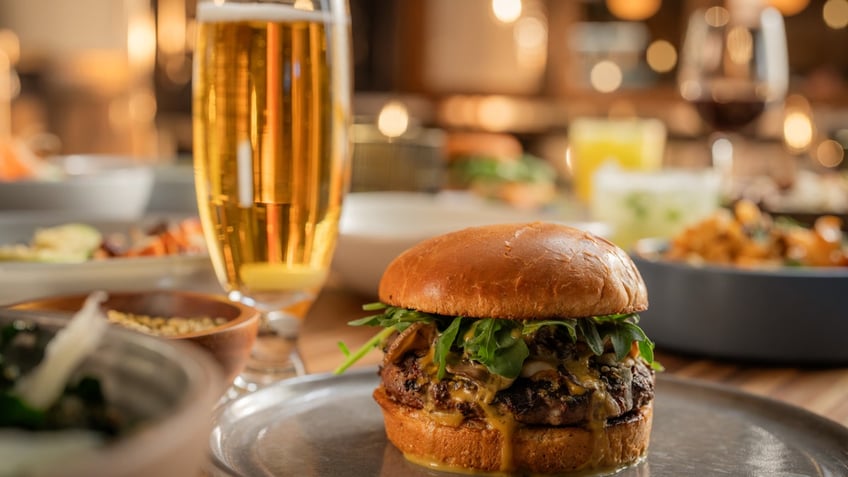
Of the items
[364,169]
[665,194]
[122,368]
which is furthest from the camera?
[364,169]

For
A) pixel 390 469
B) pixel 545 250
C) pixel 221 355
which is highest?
pixel 545 250

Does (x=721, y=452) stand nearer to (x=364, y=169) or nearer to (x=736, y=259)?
(x=736, y=259)

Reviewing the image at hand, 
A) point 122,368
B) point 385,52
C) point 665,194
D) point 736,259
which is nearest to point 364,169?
point 665,194

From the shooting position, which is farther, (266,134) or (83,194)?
(83,194)

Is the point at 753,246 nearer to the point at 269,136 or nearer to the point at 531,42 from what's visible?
the point at 269,136

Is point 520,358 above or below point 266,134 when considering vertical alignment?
below

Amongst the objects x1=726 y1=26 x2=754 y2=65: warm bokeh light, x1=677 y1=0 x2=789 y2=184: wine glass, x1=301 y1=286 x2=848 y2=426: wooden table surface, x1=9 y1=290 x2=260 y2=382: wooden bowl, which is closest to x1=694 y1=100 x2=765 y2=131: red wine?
x1=677 y1=0 x2=789 y2=184: wine glass

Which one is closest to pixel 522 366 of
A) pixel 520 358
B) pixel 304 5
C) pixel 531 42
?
Result: pixel 520 358

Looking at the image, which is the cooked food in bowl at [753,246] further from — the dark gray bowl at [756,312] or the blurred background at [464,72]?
the blurred background at [464,72]
